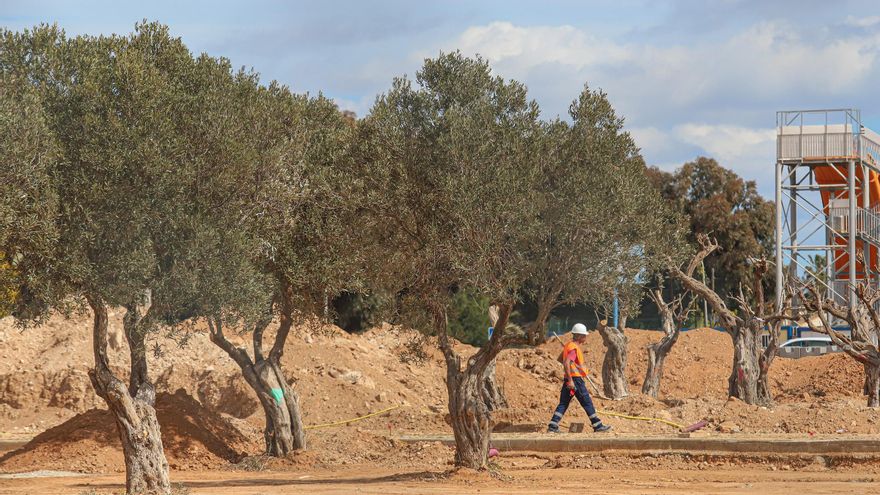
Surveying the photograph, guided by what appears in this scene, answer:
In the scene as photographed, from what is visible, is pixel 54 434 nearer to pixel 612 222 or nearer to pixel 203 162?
pixel 203 162

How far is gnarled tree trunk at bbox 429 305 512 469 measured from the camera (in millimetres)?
17766

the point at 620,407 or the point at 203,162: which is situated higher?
the point at 203,162

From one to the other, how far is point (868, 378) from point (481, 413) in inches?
504

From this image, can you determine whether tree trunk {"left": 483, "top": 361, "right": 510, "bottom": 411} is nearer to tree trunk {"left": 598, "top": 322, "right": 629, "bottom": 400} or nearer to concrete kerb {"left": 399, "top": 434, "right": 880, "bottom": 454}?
tree trunk {"left": 598, "top": 322, "right": 629, "bottom": 400}

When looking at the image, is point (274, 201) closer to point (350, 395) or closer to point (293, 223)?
point (293, 223)

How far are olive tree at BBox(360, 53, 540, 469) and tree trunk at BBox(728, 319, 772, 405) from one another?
34.5 ft

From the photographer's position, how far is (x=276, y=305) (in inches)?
839

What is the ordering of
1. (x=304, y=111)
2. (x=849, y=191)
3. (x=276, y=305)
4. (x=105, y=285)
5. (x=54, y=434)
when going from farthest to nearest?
1. (x=849, y=191)
2. (x=54, y=434)
3. (x=276, y=305)
4. (x=304, y=111)
5. (x=105, y=285)

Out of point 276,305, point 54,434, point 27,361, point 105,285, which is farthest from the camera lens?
point 27,361

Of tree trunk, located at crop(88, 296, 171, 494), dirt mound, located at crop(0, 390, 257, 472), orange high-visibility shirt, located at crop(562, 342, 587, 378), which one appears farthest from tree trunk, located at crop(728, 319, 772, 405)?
tree trunk, located at crop(88, 296, 171, 494)

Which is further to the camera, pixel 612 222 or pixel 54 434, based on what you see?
pixel 54 434

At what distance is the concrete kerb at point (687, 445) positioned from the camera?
1955 cm

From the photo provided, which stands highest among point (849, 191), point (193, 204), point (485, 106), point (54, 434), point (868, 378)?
point (849, 191)

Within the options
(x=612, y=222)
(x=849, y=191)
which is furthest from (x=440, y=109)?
(x=849, y=191)
